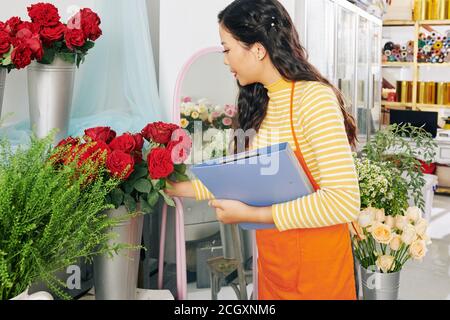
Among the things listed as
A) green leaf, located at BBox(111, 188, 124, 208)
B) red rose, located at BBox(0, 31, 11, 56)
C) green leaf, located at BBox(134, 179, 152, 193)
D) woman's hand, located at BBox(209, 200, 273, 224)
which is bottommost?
woman's hand, located at BBox(209, 200, 273, 224)

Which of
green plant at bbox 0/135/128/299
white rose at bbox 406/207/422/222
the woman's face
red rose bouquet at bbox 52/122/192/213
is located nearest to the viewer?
green plant at bbox 0/135/128/299

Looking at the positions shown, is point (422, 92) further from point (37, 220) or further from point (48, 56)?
point (37, 220)

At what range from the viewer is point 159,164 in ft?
4.12

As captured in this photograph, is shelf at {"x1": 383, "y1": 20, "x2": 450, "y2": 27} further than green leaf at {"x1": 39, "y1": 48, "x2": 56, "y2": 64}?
Yes

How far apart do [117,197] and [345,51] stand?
377 centimetres

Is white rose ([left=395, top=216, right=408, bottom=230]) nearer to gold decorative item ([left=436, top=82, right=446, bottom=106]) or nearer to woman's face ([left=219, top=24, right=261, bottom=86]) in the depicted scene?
woman's face ([left=219, top=24, right=261, bottom=86])

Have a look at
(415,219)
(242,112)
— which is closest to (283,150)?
(242,112)

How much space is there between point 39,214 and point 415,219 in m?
1.41

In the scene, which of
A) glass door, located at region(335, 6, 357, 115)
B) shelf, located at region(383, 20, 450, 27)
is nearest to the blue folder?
glass door, located at region(335, 6, 357, 115)

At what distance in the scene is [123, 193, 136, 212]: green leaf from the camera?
1255 millimetres

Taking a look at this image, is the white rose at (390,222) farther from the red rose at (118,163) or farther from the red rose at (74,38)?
the red rose at (74,38)

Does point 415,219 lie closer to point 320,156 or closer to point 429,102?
point 320,156

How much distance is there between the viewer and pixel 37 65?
51.4 inches

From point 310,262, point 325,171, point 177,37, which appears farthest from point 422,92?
point 325,171
